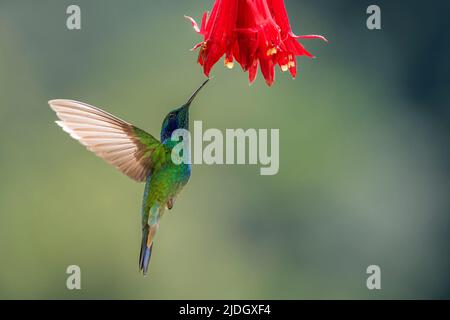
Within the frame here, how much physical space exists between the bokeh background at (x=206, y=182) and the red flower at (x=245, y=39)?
2.63 metres

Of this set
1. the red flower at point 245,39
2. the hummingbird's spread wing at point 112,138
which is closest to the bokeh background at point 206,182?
the hummingbird's spread wing at point 112,138

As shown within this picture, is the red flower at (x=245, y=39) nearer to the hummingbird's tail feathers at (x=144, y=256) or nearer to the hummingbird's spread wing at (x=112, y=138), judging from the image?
the hummingbird's spread wing at (x=112, y=138)

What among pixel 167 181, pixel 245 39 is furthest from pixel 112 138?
pixel 245 39

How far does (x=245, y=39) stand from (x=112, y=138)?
494 millimetres

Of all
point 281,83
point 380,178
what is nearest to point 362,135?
point 380,178

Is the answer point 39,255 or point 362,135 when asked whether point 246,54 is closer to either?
point 39,255

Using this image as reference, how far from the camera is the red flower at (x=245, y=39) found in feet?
5.20

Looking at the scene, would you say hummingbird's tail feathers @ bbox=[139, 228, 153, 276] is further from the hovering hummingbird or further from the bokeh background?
the bokeh background

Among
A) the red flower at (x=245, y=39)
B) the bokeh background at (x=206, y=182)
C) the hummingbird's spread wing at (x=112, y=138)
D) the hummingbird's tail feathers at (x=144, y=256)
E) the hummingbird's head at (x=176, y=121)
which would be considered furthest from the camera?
the bokeh background at (x=206, y=182)

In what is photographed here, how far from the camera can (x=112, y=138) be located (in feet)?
6.35

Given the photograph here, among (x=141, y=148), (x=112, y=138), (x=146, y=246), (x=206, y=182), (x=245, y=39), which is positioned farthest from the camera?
(x=206, y=182)

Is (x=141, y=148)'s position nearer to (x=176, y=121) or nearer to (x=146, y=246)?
(x=176, y=121)

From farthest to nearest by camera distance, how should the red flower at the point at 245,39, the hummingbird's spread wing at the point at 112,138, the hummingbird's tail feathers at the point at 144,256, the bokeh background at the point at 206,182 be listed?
1. the bokeh background at the point at 206,182
2. the hummingbird's tail feathers at the point at 144,256
3. the hummingbird's spread wing at the point at 112,138
4. the red flower at the point at 245,39

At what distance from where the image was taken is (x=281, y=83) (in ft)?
16.0
